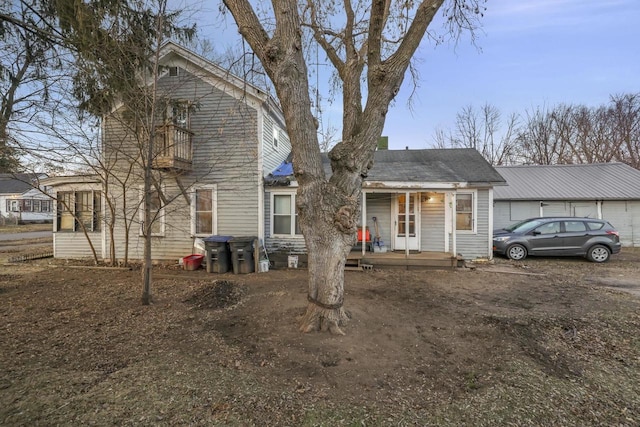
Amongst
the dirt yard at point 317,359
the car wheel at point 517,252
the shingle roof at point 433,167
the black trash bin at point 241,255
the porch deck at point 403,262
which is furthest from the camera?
the car wheel at point 517,252

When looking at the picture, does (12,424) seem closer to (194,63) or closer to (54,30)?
(54,30)

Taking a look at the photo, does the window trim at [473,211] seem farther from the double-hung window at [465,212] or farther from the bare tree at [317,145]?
the bare tree at [317,145]

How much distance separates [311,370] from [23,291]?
23.2 feet

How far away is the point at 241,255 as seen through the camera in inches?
331

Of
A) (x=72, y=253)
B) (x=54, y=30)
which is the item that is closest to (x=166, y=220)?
(x=72, y=253)

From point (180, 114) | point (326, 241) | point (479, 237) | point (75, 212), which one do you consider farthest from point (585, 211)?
point (75, 212)

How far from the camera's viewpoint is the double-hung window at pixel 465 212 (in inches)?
390

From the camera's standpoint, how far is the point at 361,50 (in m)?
5.78

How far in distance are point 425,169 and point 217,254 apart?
→ 7.41m

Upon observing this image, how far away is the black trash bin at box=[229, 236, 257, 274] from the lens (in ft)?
27.4

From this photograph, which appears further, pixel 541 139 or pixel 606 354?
pixel 541 139

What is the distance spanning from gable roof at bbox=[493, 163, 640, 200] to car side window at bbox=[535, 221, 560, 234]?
327 centimetres

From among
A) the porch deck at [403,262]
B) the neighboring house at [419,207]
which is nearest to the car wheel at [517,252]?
the neighboring house at [419,207]

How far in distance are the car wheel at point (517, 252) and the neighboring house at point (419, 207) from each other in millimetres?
1145
